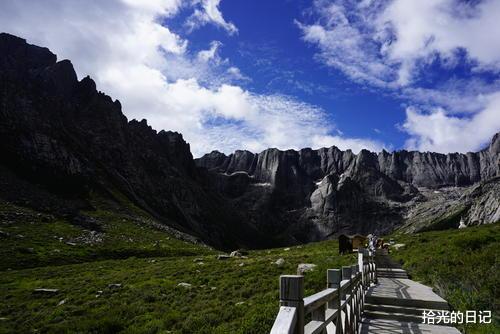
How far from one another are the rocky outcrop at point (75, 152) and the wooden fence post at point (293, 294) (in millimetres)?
82525

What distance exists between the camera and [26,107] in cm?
10938

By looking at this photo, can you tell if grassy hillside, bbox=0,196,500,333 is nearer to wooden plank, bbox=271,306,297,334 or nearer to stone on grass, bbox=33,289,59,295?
stone on grass, bbox=33,289,59,295

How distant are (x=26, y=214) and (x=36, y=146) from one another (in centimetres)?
4238

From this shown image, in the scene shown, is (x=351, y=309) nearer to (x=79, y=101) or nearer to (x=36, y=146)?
(x=36, y=146)

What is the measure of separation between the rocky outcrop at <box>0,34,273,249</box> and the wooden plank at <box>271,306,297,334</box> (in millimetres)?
82687

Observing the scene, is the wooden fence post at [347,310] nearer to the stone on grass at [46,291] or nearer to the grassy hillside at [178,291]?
the grassy hillside at [178,291]

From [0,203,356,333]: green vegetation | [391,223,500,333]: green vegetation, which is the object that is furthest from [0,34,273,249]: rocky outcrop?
[391,223,500,333]: green vegetation

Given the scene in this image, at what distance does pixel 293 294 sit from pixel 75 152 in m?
123

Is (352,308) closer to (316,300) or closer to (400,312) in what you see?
(400,312)

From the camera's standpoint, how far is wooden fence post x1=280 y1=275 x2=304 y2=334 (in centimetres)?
417

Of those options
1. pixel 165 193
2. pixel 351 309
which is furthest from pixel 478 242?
pixel 165 193

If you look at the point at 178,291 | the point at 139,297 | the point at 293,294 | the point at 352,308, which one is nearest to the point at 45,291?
the point at 139,297

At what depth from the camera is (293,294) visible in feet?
13.8

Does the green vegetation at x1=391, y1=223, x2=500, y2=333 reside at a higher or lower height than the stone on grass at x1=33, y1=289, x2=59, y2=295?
higher
